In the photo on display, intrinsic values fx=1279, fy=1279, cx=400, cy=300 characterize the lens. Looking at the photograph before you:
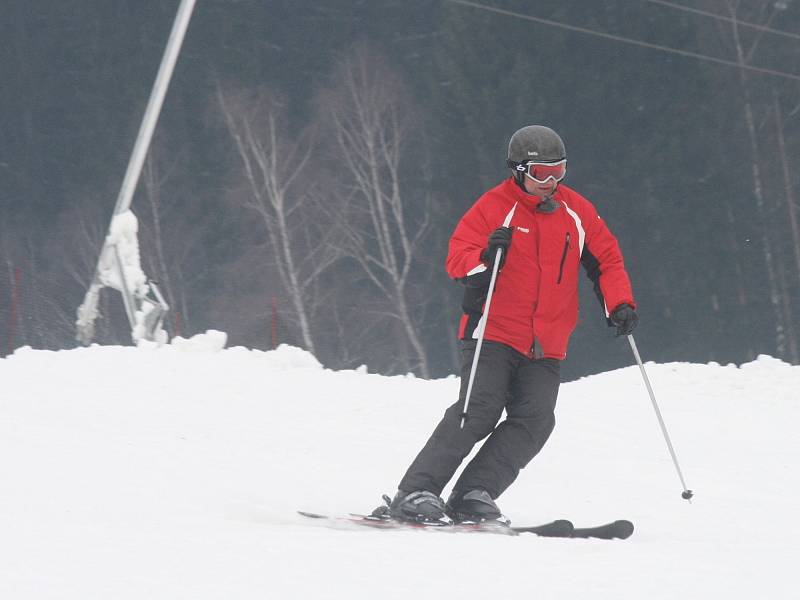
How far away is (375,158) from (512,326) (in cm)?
2130

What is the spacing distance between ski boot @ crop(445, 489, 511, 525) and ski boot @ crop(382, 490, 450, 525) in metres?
0.09

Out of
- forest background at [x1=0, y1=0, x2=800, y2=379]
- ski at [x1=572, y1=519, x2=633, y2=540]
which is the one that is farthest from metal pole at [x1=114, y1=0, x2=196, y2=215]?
forest background at [x1=0, y1=0, x2=800, y2=379]

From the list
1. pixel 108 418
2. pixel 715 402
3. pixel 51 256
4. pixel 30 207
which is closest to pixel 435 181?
pixel 51 256

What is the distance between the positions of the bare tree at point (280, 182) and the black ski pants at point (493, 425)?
1893 cm

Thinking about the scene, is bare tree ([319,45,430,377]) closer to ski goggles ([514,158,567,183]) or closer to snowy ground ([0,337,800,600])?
snowy ground ([0,337,800,600])

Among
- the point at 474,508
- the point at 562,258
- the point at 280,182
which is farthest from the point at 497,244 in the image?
the point at 280,182

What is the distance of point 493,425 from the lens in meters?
4.53

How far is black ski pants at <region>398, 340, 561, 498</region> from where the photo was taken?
14.5 ft

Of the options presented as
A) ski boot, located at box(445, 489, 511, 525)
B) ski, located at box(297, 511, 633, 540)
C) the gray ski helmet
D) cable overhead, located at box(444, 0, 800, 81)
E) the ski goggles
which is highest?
cable overhead, located at box(444, 0, 800, 81)

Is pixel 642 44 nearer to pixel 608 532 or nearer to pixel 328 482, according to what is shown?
pixel 328 482

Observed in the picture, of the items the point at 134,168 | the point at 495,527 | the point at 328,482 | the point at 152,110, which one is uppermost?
the point at 152,110

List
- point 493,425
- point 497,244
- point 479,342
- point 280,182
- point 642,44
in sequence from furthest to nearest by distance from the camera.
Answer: point 280,182
point 642,44
point 493,425
point 479,342
point 497,244

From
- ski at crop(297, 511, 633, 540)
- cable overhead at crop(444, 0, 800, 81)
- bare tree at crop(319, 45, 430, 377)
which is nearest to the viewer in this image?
ski at crop(297, 511, 633, 540)

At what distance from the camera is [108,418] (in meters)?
7.11
